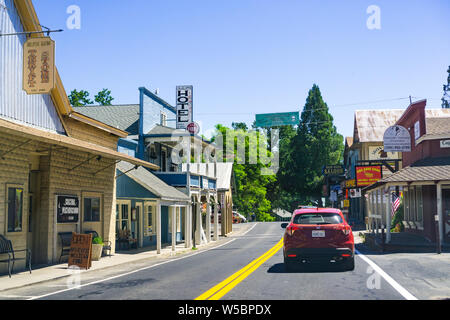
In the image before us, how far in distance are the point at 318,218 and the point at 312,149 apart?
60101 millimetres

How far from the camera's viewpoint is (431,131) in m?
24.4

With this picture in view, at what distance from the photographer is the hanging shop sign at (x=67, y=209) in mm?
17703

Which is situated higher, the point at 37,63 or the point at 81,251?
the point at 37,63

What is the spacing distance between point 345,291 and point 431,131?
677 inches

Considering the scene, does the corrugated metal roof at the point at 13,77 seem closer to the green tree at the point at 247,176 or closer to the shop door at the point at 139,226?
the shop door at the point at 139,226

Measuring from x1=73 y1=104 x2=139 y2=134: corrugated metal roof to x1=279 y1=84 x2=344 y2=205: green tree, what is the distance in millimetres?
43240

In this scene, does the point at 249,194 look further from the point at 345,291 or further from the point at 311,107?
the point at 345,291

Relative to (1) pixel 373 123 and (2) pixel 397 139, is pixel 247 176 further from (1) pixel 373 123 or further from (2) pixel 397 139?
(2) pixel 397 139

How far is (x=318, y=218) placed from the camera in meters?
13.0

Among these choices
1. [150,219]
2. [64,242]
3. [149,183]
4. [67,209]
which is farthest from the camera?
[150,219]

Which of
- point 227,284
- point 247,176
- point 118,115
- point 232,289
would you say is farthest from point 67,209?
point 247,176

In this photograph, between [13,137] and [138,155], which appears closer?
[13,137]

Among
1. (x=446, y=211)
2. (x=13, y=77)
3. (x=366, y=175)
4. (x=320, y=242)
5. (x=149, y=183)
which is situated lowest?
(x=320, y=242)

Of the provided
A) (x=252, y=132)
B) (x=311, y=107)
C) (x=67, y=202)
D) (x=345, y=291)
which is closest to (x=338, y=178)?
(x=311, y=107)
